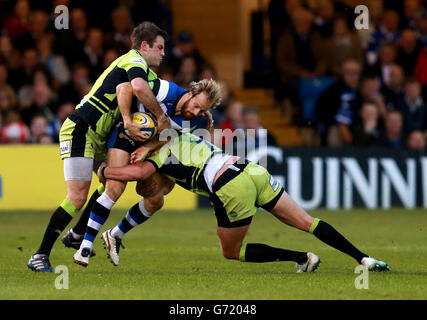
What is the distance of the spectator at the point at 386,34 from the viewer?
18.9 metres


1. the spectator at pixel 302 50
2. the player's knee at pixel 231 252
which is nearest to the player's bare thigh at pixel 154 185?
the player's knee at pixel 231 252

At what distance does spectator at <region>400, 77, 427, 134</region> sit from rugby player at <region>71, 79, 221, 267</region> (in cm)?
865

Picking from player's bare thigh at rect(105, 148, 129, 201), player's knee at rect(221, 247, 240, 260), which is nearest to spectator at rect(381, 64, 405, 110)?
player's bare thigh at rect(105, 148, 129, 201)

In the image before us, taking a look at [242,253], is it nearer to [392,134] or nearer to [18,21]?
[392,134]

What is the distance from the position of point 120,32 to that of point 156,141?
9.47 m

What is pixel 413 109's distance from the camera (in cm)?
1744

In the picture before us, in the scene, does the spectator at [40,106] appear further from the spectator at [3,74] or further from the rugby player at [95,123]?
the rugby player at [95,123]

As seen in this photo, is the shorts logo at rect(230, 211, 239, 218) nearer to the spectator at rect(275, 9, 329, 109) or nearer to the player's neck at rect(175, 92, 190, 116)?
the player's neck at rect(175, 92, 190, 116)

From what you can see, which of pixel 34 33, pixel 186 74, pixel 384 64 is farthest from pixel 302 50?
pixel 34 33

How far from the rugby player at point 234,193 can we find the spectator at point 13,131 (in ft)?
25.8

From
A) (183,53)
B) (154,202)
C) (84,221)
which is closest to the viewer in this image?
(154,202)

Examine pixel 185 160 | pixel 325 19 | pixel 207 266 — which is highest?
pixel 325 19
